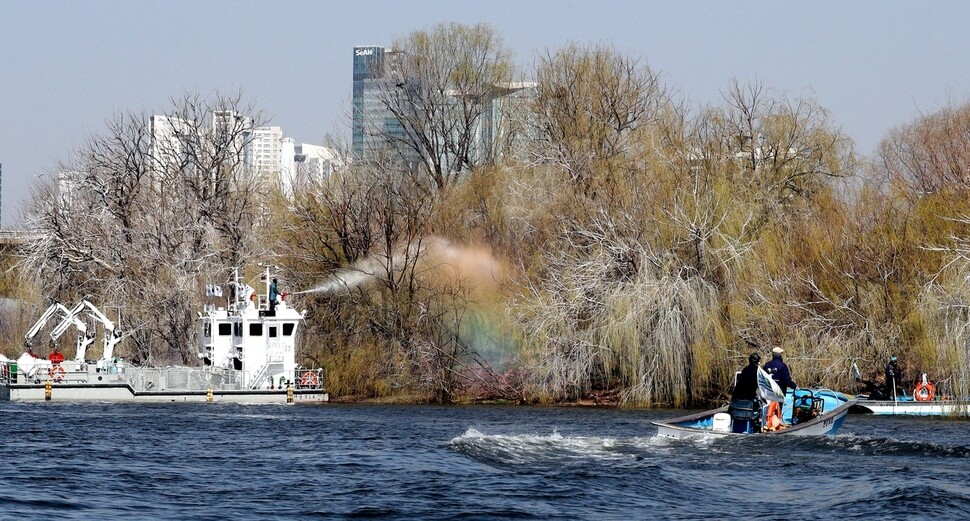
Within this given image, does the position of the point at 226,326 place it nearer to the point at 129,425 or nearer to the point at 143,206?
the point at 143,206

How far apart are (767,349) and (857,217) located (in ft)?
17.8

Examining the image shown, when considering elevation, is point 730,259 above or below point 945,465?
above

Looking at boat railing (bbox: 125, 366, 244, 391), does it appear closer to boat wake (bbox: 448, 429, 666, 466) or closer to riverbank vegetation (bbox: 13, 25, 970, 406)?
riverbank vegetation (bbox: 13, 25, 970, 406)

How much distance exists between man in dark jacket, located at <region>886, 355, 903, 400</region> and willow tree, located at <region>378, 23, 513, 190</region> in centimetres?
2793

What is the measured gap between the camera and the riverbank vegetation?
44969mm

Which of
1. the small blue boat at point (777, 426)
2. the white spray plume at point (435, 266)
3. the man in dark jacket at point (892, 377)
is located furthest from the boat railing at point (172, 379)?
the small blue boat at point (777, 426)

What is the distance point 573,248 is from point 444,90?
20.4m

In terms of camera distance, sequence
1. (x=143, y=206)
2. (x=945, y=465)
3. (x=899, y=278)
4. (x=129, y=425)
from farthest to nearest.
→ 1. (x=143, y=206)
2. (x=899, y=278)
3. (x=129, y=425)
4. (x=945, y=465)

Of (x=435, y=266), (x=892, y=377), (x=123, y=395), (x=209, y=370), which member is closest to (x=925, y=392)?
(x=892, y=377)

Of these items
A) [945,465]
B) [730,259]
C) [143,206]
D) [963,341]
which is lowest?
[945,465]

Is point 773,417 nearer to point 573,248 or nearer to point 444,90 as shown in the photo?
point 573,248

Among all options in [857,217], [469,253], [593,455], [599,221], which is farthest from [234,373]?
[593,455]

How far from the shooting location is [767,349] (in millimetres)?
44906

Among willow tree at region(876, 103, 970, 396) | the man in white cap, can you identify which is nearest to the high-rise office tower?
willow tree at region(876, 103, 970, 396)
